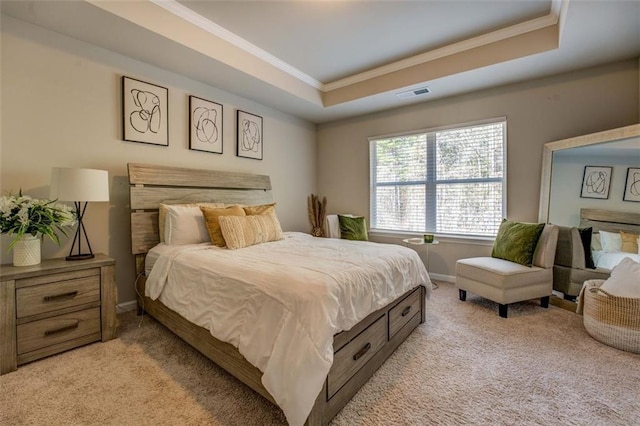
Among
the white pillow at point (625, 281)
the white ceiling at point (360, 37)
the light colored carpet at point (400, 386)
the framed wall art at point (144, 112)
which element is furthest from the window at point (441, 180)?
the framed wall art at point (144, 112)

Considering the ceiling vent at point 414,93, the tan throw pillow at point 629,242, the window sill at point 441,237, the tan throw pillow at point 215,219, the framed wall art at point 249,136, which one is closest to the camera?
the tan throw pillow at point 629,242

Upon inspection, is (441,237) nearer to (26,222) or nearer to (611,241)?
(611,241)

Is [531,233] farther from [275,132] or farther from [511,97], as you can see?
[275,132]

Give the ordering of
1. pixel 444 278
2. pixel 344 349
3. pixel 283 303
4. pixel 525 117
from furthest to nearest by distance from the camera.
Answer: pixel 444 278 < pixel 525 117 < pixel 344 349 < pixel 283 303

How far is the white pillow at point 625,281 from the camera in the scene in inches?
82.5

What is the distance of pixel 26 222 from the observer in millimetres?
1973

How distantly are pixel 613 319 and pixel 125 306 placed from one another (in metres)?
4.22

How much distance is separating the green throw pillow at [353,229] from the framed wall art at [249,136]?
1.58m

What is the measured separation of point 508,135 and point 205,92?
3.74 m

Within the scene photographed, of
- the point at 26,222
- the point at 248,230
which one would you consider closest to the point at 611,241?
the point at 248,230

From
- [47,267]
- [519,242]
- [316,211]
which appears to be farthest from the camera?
[316,211]

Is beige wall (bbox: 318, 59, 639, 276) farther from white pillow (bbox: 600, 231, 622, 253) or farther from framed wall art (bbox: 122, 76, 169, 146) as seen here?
framed wall art (bbox: 122, 76, 169, 146)

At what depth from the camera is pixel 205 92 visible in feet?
11.3

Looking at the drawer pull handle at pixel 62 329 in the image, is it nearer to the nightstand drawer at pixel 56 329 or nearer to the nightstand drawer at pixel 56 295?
the nightstand drawer at pixel 56 329
